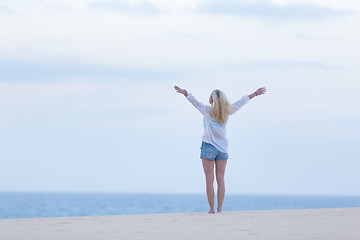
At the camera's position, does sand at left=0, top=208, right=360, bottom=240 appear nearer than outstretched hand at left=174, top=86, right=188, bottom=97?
Yes

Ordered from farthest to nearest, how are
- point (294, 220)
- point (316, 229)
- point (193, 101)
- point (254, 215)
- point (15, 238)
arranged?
point (193, 101) → point (254, 215) → point (294, 220) → point (316, 229) → point (15, 238)

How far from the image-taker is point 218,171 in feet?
25.9

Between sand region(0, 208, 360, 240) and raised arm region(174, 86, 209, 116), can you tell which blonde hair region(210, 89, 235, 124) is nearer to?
raised arm region(174, 86, 209, 116)

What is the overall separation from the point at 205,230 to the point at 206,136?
2.26m

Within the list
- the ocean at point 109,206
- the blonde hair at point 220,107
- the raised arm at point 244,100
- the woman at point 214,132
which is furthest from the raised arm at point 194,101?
→ the ocean at point 109,206

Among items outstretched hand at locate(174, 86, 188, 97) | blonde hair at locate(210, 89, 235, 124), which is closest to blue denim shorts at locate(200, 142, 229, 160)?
blonde hair at locate(210, 89, 235, 124)

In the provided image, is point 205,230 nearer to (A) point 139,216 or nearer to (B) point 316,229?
(B) point 316,229

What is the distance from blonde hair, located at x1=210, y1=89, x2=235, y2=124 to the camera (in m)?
7.67

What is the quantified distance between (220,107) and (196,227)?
216cm

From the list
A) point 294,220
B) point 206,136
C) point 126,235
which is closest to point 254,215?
point 294,220

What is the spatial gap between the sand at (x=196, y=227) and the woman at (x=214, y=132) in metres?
0.71

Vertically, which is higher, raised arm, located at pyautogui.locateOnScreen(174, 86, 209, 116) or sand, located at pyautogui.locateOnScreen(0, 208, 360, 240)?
raised arm, located at pyautogui.locateOnScreen(174, 86, 209, 116)

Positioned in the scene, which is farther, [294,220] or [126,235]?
[294,220]

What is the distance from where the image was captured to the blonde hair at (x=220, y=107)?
7672mm
